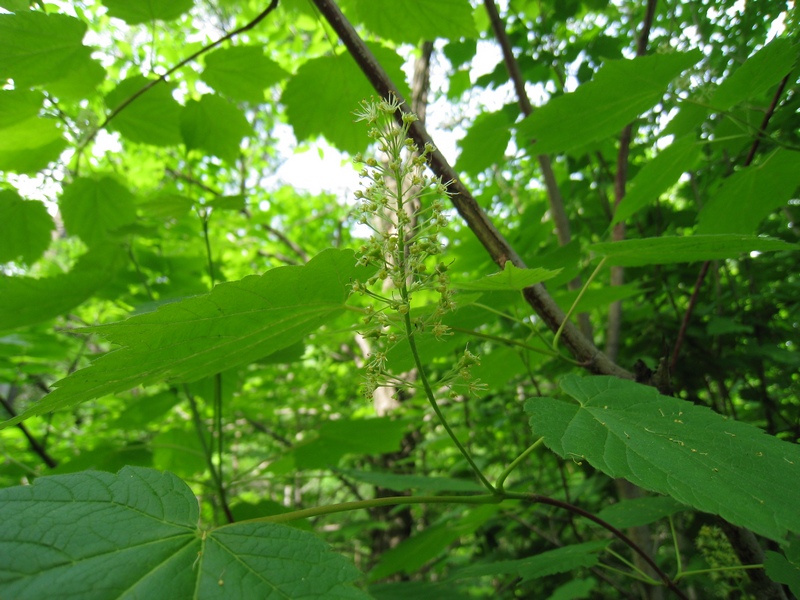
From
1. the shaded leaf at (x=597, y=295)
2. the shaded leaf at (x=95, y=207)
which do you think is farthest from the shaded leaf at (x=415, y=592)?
the shaded leaf at (x=95, y=207)

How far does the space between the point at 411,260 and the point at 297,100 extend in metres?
1.47

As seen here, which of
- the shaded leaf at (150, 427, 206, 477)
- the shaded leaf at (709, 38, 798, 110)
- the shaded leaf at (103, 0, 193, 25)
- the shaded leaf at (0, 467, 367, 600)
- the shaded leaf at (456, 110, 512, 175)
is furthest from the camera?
the shaded leaf at (150, 427, 206, 477)

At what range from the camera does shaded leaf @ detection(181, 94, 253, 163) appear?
222 centimetres

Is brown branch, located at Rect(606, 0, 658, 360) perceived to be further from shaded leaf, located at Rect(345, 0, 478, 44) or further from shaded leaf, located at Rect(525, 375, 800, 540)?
shaded leaf, located at Rect(525, 375, 800, 540)

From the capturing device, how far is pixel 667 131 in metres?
1.99

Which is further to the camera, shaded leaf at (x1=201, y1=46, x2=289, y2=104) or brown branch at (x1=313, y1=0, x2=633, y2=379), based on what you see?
shaded leaf at (x1=201, y1=46, x2=289, y2=104)

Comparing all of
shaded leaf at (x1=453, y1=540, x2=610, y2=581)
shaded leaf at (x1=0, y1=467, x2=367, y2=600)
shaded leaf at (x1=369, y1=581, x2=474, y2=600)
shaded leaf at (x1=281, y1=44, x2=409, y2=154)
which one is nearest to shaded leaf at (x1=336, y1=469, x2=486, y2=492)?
shaded leaf at (x1=453, y1=540, x2=610, y2=581)

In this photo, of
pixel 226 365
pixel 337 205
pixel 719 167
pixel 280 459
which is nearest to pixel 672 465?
pixel 226 365

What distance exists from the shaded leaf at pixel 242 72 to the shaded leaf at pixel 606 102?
1.20 metres

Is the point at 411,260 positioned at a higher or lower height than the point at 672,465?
higher

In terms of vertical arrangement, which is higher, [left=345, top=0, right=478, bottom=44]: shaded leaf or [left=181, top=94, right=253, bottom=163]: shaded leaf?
[left=181, top=94, right=253, bottom=163]: shaded leaf

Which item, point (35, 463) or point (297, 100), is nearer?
point (297, 100)

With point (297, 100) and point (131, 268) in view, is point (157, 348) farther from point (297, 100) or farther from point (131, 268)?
point (131, 268)

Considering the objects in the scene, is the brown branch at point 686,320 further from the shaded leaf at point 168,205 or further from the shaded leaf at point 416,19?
the shaded leaf at point 168,205
